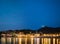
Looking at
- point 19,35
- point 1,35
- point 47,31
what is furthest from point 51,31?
point 1,35

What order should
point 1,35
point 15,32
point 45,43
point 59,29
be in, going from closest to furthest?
point 1,35
point 59,29
point 15,32
point 45,43

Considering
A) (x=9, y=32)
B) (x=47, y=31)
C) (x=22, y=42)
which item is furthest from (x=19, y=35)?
(x=22, y=42)

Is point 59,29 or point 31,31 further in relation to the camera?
point 31,31

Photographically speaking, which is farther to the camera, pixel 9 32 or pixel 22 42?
pixel 22 42

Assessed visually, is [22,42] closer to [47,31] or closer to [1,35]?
[47,31]

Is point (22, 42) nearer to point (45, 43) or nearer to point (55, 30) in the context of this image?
point (45, 43)

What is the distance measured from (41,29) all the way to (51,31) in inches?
9.3

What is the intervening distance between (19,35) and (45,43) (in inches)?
28.3

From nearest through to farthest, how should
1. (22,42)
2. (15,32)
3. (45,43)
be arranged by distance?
(15,32) < (45,43) < (22,42)

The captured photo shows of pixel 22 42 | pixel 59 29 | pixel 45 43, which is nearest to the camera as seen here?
pixel 59 29

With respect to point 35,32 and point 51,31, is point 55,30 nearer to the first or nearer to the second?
point 51,31

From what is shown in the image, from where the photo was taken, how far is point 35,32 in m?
3.92

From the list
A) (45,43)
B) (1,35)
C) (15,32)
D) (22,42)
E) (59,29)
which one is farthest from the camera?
(22,42)

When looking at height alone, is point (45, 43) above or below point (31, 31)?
below
